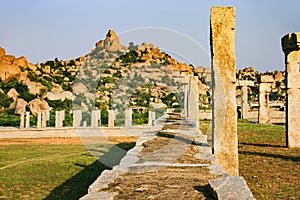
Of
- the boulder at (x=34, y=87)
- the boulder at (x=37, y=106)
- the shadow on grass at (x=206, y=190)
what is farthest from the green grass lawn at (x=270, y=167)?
the boulder at (x=34, y=87)

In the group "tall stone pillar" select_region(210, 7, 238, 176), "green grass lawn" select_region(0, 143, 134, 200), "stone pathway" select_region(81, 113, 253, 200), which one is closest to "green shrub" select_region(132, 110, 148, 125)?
"green grass lawn" select_region(0, 143, 134, 200)

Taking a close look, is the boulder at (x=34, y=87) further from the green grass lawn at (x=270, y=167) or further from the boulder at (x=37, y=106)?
the green grass lawn at (x=270, y=167)

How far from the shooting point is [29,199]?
7.65 meters

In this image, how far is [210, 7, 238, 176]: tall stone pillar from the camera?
23.7ft

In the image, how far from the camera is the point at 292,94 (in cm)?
1193

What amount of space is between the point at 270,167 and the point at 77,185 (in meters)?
4.12

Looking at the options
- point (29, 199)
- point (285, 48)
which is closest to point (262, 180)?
point (29, 199)

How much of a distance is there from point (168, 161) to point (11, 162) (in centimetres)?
735

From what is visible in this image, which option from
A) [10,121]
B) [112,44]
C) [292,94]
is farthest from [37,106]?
[292,94]

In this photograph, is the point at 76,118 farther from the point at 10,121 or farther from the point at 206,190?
the point at 206,190

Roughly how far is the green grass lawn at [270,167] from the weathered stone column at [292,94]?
433 mm

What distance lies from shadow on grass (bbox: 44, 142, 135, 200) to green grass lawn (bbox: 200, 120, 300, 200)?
10.5 ft

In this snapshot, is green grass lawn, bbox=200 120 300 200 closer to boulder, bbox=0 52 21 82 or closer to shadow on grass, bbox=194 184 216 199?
shadow on grass, bbox=194 184 216 199

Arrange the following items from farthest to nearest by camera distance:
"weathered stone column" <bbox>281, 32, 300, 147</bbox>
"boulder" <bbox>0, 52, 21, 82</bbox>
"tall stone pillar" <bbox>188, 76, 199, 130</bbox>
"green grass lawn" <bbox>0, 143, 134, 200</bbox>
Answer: "boulder" <bbox>0, 52, 21, 82</bbox>
"tall stone pillar" <bbox>188, 76, 199, 130</bbox>
"weathered stone column" <bbox>281, 32, 300, 147</bbox>
"green grass lawn" <bbox>0, 143, 134, 200</bbox>
